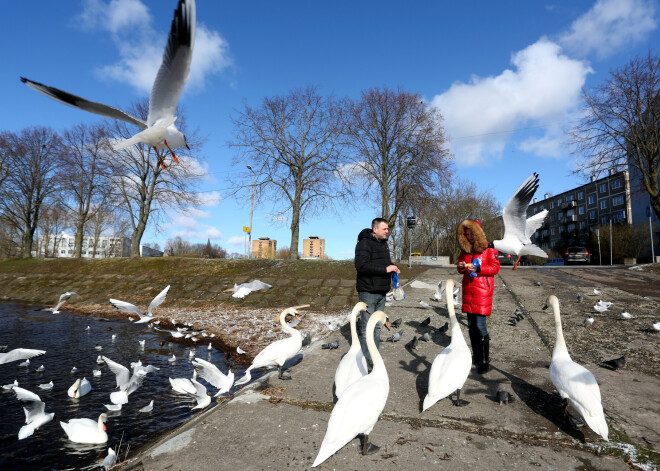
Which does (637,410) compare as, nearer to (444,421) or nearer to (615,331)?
(444,421)

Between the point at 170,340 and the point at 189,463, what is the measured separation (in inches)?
276

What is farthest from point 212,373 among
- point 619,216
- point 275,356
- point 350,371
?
point 619,216

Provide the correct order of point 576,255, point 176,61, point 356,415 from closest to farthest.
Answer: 1. point 356,415
2. point 176,61
3. point 576,255

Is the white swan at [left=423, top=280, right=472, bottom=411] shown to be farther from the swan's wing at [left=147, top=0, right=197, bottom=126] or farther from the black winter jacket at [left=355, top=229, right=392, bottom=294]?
the swan's wing at [left=147, top=0, right=197, bottom=126]

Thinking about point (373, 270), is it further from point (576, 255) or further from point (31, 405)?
point (576, 255)

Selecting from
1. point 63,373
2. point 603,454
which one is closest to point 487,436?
point 603,454

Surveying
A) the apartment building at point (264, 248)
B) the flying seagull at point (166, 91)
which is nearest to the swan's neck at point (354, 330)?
the flying seagull at point (166, 91)

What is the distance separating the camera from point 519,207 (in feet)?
17.3

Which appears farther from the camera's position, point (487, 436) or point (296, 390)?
point (296, 390)

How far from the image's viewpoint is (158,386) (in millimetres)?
5637

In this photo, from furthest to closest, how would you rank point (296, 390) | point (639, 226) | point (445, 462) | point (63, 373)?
1. point (639, 226)
2. point (63, 373)
3. point (296, 390)
4. point (445, 462)

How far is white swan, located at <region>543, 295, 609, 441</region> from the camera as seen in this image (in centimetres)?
286

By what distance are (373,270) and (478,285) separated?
1458 millimetres

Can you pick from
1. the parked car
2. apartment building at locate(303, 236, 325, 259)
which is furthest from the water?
apartment building at locate(303, 236, 325, 259)
